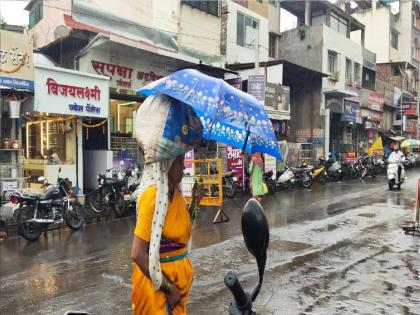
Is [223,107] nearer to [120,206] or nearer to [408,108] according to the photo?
[120,206]

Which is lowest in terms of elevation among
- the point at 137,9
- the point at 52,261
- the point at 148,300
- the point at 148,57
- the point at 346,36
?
the point at 52,261

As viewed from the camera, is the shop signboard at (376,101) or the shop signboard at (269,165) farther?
the shop signboard at (376,101)

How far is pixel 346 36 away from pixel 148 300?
31.7m

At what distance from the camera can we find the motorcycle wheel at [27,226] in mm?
8594

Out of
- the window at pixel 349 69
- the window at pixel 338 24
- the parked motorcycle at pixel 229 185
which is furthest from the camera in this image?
the window at pixel 349 69

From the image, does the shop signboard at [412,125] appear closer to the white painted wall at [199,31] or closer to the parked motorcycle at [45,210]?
the white painted wall at [199,31]

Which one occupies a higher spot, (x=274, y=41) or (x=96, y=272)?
(x=274, y=41)

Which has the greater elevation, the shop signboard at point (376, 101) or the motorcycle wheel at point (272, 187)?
the shop signboard at point (376, 101)

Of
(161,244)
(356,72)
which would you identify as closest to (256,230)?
(161,244)

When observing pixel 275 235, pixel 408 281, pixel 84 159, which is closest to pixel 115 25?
pixel 84 159

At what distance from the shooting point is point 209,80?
237 cm

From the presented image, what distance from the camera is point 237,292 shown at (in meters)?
1.76

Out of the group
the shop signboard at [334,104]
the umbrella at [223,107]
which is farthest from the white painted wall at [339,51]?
the umbrella at [223,107]

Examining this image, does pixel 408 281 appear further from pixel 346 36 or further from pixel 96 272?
pixel 346 36
